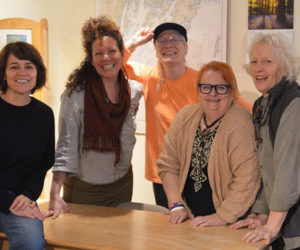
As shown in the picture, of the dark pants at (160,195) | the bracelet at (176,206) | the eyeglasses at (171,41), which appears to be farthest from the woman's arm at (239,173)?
the eyeglasses at (171,41)

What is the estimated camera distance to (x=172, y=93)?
290 cm

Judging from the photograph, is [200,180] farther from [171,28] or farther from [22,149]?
[171,28]

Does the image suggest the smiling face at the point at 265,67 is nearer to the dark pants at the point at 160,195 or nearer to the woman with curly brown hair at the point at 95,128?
A: the woman with curly brown hair at the point at 95,128

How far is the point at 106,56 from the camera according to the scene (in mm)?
2510

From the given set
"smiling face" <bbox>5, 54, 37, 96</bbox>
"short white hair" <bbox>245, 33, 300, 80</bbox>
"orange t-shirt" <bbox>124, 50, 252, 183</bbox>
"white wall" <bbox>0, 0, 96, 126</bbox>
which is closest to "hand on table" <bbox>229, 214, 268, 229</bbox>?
"short white hair" <bbox>245, 33, 300, 80</bbox>

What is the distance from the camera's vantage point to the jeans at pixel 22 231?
6.40 ft

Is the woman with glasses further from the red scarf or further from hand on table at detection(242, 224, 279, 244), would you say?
the red scarf

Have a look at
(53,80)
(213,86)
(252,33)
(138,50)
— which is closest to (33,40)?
(53,80)

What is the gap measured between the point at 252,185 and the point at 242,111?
41cm

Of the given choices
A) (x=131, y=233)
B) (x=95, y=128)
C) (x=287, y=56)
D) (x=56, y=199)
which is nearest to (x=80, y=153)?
(x=95, y=128)

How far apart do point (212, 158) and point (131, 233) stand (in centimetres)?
58

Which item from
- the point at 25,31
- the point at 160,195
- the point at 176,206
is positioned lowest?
the point at 160,195

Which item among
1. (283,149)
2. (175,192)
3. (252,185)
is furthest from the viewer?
(175,192)

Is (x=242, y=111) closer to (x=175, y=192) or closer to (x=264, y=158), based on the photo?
(x=264, y=158)
